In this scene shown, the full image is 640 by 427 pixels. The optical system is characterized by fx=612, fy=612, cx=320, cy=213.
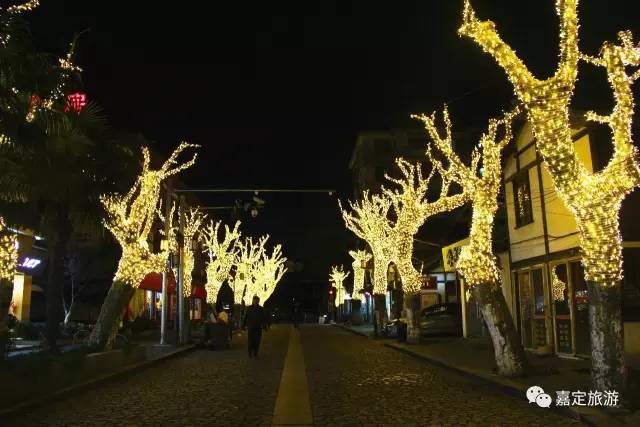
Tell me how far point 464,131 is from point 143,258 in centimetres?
5279

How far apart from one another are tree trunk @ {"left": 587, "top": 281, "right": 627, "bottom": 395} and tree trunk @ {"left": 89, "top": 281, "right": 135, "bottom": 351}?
39.2ft

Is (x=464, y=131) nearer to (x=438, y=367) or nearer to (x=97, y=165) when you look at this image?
(x=438, y=367)

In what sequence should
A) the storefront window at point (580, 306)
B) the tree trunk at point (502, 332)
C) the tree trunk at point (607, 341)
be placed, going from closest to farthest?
the tree trunk at point (607, 341), the tree trunk at point (502, 332), the storefront window at point (580, 306)

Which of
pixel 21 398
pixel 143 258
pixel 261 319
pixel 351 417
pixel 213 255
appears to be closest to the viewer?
pixel 351 417

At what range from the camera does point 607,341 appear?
8883 mm

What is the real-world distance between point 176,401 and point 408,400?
4.05 metres

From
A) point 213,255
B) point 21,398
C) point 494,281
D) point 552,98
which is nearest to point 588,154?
point 494,281

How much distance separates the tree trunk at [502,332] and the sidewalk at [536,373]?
239mm

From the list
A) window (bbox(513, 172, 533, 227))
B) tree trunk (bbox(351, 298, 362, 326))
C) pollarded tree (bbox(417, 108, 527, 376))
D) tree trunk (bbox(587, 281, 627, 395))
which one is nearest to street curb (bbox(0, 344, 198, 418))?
pollarded tree (bbox(417, 108, 527, 376))

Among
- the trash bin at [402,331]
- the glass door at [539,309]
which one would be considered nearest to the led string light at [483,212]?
the glass door at [539,309]

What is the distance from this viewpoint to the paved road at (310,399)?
889 cm

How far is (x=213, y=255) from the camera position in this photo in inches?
1599

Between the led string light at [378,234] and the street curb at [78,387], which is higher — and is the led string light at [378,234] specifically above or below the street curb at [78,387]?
above

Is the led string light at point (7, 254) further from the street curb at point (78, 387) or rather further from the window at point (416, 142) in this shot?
the window at point (416, 142)
